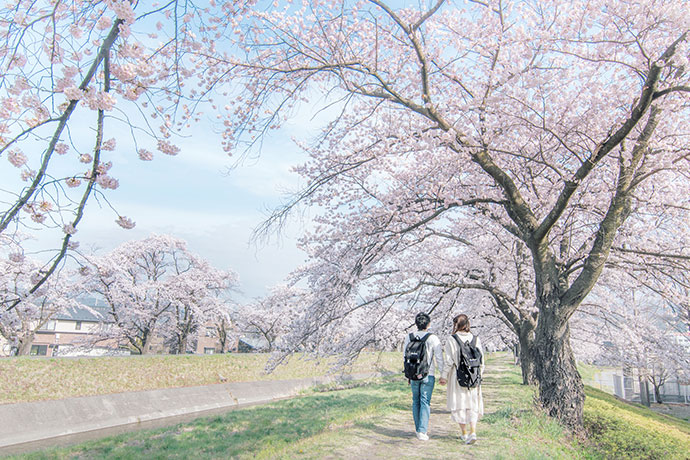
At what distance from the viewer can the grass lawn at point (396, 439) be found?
5.30 metres

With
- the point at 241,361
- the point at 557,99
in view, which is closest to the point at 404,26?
the point at 557,99

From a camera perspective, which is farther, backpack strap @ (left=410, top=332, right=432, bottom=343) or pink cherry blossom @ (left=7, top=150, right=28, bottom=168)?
backpack strap @ (left=410, top=332, right=432, bottom=343)

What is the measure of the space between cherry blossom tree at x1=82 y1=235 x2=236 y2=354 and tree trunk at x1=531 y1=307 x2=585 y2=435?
874 inches

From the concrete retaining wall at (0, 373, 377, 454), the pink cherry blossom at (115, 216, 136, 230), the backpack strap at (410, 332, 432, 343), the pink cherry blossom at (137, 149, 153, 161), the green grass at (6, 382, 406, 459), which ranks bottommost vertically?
the concrete retaining wall at (0, 373, 377, 454)

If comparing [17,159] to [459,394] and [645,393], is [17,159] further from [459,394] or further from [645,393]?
[645,393]

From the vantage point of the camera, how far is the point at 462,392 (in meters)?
5.73

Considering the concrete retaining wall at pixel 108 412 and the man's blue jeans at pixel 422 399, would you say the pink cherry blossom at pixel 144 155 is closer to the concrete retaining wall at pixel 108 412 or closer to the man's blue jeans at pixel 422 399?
the man's blue jeans at pixel 422 399

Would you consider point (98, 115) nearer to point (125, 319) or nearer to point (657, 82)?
→ point (657, 82)

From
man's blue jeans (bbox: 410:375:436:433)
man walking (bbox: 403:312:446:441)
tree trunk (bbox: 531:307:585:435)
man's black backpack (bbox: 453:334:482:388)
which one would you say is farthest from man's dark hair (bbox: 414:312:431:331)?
tree trunk (bbox: 531:307:585:435)

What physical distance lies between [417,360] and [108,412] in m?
15.6

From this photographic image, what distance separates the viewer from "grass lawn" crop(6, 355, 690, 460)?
530 cm

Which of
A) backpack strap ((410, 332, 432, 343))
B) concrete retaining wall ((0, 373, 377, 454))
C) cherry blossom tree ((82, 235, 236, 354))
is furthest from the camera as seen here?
cherry blossom tree ((82, 235, 236, 354))

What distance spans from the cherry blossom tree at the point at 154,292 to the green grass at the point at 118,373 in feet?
13.6

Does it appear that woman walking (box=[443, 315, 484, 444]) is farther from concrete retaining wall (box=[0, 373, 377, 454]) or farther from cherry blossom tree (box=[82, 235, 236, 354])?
cherry blossom tree (box=[82, 235, 236, 354])
